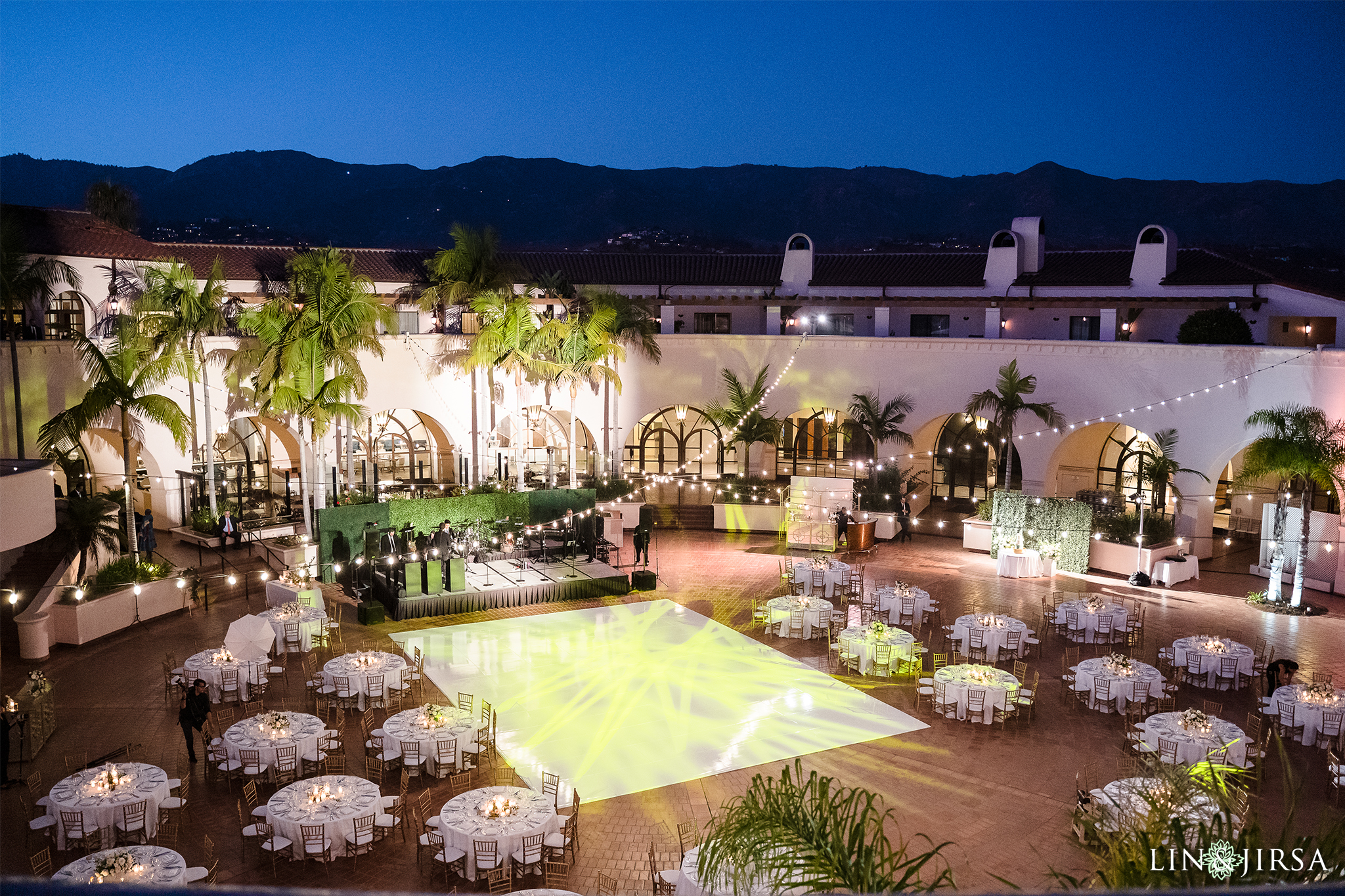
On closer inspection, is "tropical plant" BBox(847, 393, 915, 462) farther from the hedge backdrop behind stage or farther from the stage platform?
the stage platform

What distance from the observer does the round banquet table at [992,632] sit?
18156 mm

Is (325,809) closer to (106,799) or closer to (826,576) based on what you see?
(106,799)

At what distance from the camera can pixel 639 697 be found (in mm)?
16391

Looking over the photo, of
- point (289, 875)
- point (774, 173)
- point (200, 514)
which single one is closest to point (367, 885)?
point (289, 875)

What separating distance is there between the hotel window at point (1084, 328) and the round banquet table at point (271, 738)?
26197 millimetres

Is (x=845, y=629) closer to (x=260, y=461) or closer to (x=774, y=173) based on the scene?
(x=260, y=461)

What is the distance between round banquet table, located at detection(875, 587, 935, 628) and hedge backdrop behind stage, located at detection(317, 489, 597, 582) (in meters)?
10.2

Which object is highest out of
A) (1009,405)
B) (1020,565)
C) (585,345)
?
(585,345)

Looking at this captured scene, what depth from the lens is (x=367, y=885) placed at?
10.6m

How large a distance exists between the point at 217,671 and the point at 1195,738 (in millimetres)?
14797

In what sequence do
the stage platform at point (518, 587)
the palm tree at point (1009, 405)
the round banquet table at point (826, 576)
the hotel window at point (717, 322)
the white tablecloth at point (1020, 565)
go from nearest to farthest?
1. the stage platform at point (518, 587)
2. the round banquet table at point (826, 576)
3. the white tablecloth at point (1020, 565)
4. the palm tree at point (1009, 405)
5. the hotel window at point (717, 322)

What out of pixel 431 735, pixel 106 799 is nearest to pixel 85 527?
pixel 106 799

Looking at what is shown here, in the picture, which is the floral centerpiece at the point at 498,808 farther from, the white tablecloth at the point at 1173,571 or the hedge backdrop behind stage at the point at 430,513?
the white tablecloth at the point at 1173,571

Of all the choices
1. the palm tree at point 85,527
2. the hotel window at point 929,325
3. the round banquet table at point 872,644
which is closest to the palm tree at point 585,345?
the hotel window at point 929,325
